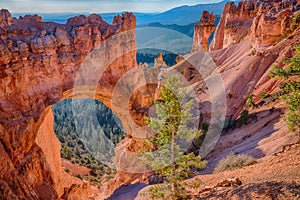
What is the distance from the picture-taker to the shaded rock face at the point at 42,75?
1504 centimetres

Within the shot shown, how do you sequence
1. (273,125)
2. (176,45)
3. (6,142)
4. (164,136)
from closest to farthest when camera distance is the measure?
(164,136), (6,142), (273,125), (176,45)

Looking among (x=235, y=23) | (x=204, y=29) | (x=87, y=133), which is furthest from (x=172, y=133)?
(x=204, y=29)

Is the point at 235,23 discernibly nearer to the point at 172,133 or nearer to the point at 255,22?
the point at 255,22

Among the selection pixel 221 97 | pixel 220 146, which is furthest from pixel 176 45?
pixel 220 146

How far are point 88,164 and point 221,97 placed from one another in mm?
21481

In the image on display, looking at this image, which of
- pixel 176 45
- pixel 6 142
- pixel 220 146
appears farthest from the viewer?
pixel 176 45

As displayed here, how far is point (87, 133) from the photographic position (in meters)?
55.4

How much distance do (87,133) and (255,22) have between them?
1549 inches

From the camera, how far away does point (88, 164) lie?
3756cm

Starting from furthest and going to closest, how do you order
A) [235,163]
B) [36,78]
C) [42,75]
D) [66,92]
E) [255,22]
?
[255,22] < [66,92] < [42,75] < [36,78] < [235,163]

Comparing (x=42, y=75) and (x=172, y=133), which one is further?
(x=42, y=75)

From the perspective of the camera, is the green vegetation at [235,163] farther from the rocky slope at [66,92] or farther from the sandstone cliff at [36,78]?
the sandstone cliff at [36,78]

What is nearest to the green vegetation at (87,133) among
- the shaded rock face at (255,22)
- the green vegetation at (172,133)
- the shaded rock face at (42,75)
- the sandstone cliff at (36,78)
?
the shaded rock face at (42,75)

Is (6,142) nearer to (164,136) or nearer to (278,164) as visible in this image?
(164,136)
